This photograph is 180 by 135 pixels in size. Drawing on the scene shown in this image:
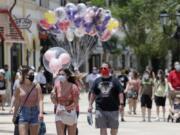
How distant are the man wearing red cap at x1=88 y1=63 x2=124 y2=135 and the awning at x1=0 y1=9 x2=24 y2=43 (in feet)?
74.7

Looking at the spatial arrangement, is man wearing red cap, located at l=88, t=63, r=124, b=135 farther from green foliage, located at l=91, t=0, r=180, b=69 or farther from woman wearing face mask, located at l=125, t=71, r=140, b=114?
green foliage, located at l=91, t=0, r=180, b=69

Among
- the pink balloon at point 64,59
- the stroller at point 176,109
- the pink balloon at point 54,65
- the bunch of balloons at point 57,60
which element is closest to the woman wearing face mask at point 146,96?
the stroller at point 176,109

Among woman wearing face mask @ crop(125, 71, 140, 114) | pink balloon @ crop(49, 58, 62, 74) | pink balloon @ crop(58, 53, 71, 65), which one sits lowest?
woman wearing face mask @ crop(125, 71, 140, 114)

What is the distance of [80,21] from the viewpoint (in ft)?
94.2

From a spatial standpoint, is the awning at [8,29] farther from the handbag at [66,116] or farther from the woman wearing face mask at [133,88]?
the handbag at [66,116]

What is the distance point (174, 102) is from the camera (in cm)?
2234

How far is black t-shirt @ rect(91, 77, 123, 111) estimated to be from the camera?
13516 mm

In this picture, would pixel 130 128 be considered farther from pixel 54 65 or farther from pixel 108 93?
pixel 108 93

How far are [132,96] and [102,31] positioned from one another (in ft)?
16.6

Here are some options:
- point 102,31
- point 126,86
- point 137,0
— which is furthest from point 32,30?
point 126,86

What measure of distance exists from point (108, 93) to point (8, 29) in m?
24.1

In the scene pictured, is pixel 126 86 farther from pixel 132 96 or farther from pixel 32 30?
pixel 32 30

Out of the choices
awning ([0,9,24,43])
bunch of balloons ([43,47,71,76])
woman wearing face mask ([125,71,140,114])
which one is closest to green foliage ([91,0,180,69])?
awning ([0,9,24,43])

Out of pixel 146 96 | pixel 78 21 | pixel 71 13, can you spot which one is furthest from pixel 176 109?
pixel 71 13
